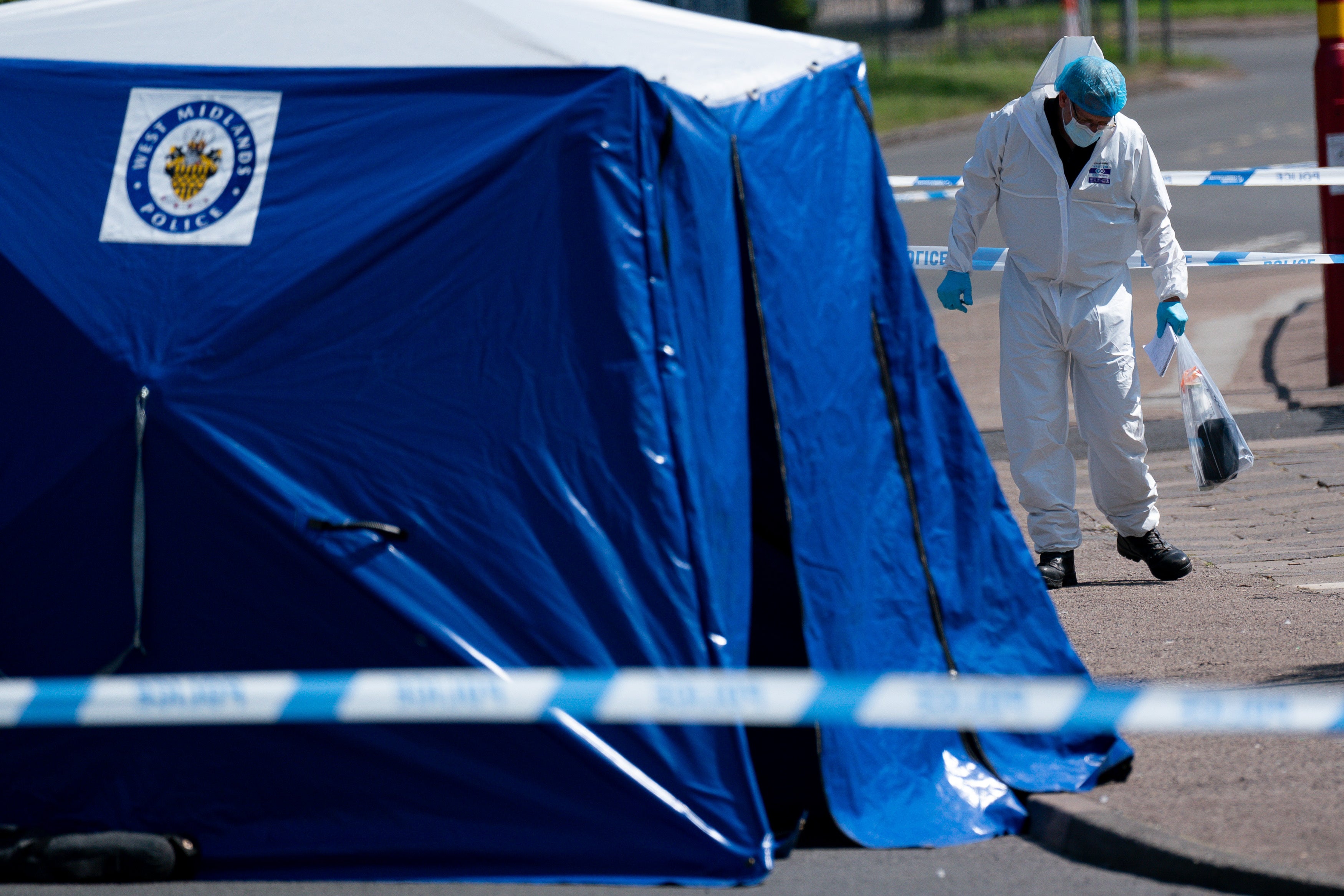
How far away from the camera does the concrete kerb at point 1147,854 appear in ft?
12.3

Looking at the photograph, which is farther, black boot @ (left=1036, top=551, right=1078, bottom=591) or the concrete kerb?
black boot @ (left=1036, top=551, right=1078, bottom=591)

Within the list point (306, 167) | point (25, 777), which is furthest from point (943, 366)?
point (25, 777)

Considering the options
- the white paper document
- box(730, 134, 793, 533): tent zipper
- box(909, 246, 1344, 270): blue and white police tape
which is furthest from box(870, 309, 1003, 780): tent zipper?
box(909, 246, 1344, 270): blue and white police tape

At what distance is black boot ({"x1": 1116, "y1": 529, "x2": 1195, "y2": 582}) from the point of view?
653 centimetres

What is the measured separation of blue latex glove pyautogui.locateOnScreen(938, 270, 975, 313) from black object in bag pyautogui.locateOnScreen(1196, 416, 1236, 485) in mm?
1075

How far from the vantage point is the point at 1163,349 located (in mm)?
6539

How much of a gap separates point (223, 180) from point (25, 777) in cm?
160

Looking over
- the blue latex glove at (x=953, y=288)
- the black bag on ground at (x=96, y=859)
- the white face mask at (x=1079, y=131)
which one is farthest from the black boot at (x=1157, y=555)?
the black bag on ground at (x=96, y=859)

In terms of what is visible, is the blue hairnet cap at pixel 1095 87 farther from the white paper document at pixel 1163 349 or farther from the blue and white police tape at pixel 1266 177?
the blue and white police tape at pixel 1266 177

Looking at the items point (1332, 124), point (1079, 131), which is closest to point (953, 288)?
point (1079, 131)

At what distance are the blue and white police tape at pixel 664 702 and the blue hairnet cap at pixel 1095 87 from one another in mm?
3148

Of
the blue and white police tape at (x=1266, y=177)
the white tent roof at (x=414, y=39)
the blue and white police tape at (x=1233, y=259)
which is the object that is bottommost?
the blue and white police tape at (x=1233, y=259)

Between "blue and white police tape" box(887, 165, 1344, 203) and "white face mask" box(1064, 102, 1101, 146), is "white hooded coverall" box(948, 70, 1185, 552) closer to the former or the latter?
"white face mask" box(1064, 102, 1101, 146)

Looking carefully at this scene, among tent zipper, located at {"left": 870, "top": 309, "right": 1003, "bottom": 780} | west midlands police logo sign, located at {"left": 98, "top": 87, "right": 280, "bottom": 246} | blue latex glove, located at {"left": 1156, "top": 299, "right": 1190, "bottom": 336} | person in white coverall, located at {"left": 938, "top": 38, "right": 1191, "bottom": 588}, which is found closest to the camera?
west midlands police logo sign, located at {"left": 98, "top": 87, "right": 280, "bottom": 246}
